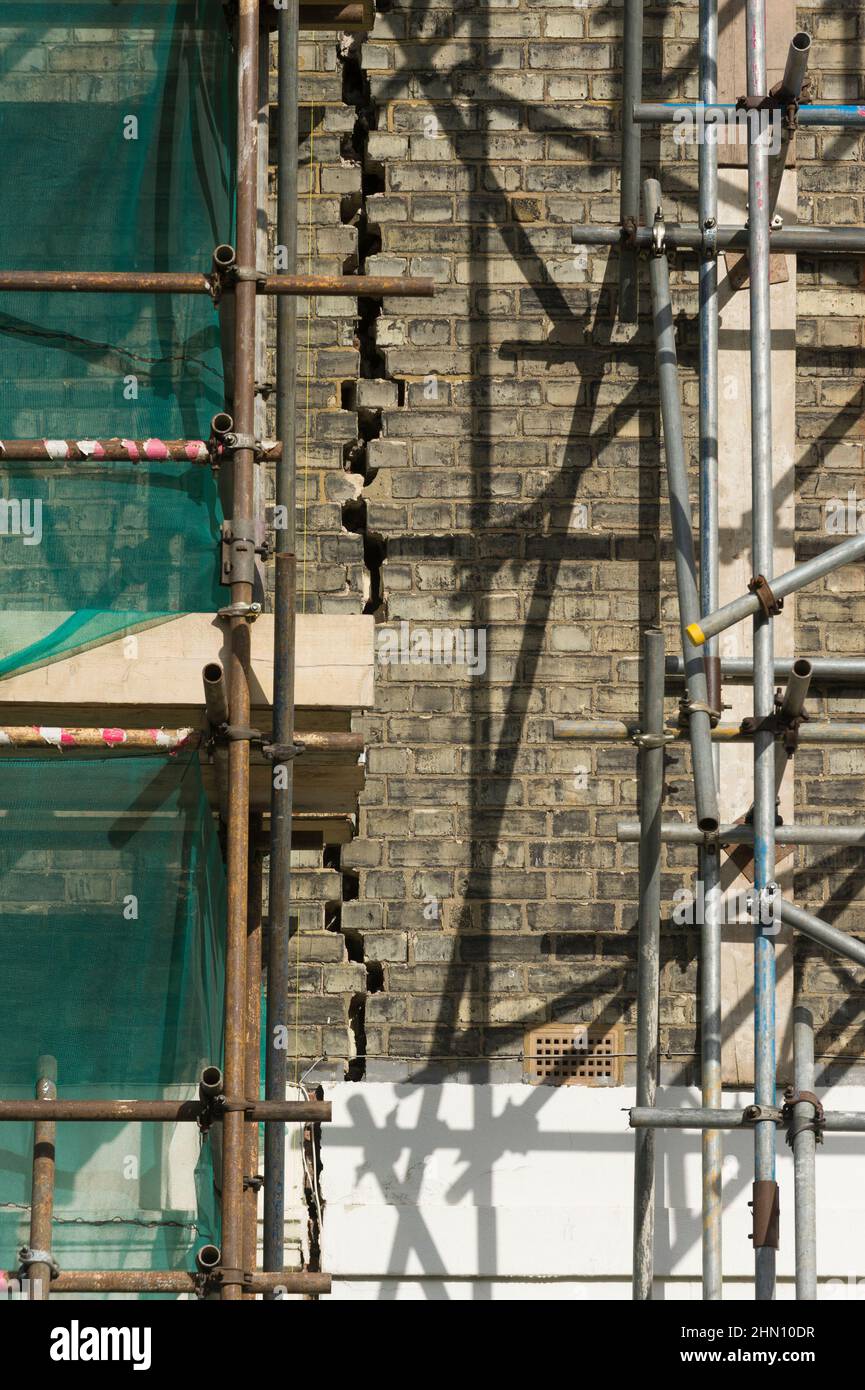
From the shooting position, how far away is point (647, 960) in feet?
19.9

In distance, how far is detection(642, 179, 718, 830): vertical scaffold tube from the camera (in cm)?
600

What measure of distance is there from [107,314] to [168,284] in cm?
25

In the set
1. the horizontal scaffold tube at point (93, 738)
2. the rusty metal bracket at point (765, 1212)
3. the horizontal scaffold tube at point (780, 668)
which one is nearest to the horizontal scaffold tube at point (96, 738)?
the horizontal scaffold tube at point (93, 738)

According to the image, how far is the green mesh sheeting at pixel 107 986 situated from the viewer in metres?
5.14

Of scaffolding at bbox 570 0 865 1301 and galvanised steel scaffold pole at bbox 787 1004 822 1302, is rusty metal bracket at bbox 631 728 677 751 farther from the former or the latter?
galvanised steel scaffold pole at bbox 787 1004 822 1302

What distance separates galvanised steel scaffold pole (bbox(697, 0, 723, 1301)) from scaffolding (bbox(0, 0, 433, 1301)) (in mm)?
1330

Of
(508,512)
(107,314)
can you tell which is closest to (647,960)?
(508,512)

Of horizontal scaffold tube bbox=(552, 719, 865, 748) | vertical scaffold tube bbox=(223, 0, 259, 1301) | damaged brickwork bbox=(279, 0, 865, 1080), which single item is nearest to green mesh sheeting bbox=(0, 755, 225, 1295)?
vertical scaffold tube bbox=(223, 0, 259, 1301)

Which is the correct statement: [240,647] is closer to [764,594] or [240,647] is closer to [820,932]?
[764,594]

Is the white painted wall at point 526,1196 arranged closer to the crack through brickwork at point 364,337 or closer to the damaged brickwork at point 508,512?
the damaged brickwork at point 508,512

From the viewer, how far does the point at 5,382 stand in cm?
555

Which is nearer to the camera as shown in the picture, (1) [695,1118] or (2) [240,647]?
(2) [240,647]
